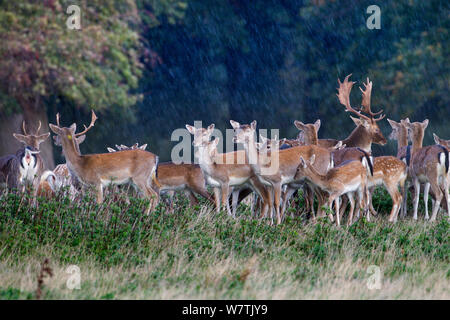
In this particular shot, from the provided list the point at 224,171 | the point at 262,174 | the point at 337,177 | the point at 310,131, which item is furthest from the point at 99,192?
the point at 310,131

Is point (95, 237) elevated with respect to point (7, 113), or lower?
lower

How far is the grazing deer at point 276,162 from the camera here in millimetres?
9039

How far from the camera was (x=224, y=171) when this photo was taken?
9.27 metres

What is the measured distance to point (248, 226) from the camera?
786cm

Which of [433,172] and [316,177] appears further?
[433,172]

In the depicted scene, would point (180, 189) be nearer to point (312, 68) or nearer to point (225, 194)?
point (225, 194)

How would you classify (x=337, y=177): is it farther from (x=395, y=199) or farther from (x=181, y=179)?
(x=181, y=179)

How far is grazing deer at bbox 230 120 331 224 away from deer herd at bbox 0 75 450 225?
0.04ft

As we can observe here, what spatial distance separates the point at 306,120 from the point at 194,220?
42.4 feet

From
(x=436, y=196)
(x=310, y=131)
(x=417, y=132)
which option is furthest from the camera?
(x=417, y=132)

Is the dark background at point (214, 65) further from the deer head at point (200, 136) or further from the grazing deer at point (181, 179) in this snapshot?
the deer head at point (200, 136)

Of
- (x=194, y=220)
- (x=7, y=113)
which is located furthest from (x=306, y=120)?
(x=194, y=220)

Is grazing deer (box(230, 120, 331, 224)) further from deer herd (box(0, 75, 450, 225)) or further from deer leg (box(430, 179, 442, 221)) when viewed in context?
deer leg (box(430, 179, 442, 221))

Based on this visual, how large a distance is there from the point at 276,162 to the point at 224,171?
650 mm
